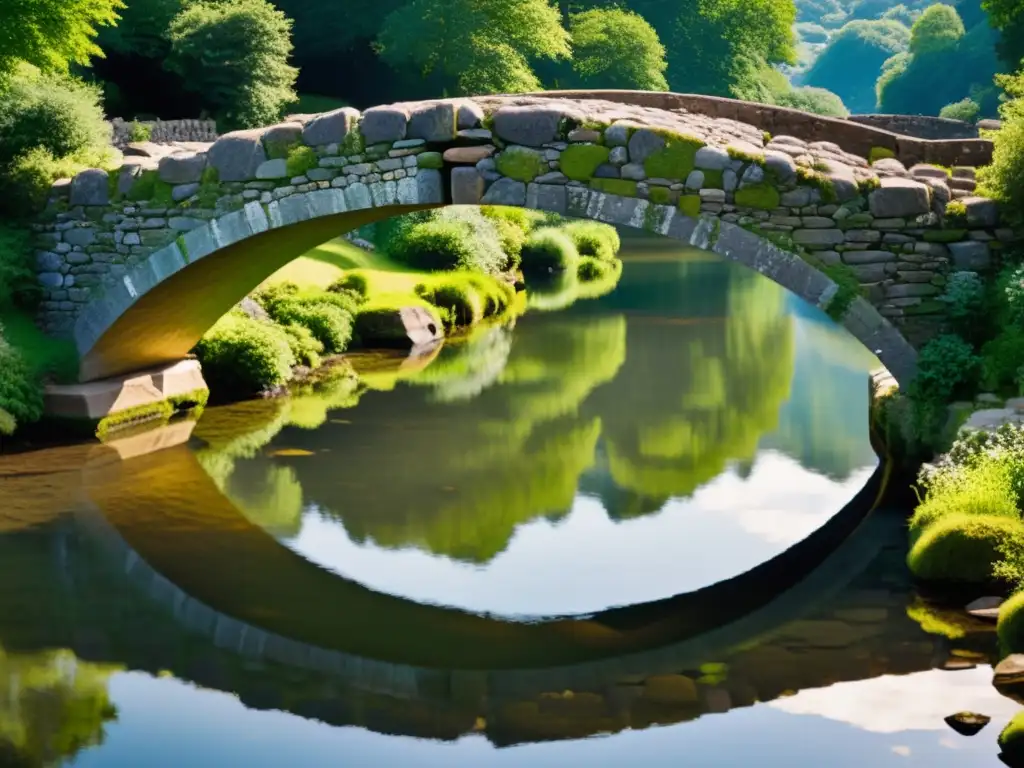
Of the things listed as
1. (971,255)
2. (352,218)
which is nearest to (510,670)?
(971,255)

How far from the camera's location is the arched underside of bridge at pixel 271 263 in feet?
42.9

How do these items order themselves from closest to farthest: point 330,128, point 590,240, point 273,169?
point 330,128
point 273,169
point 590,240

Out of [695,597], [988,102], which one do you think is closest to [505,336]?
[695,597]

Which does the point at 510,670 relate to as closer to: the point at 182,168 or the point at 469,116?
the point at 469,116

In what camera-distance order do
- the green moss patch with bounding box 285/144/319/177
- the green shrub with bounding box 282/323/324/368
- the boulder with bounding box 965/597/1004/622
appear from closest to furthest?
the boulder with bounding box 965/597/1004/622 → the green moss patch with bounding box 285/144/319/177 → the green shrub with bounding box 282/323/324/368

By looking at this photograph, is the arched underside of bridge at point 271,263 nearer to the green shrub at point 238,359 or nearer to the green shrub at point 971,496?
the green shrub at point 238,359

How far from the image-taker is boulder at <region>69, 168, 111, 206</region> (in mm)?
15320

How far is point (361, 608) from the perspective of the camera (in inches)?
422

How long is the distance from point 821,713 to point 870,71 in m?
146

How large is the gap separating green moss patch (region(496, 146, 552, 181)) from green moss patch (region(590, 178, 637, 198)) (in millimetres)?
553

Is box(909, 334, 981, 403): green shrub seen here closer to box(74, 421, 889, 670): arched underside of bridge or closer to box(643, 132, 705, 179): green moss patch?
box(74, 421, 889, 670): arched underside of bridge

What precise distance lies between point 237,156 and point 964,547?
799cm

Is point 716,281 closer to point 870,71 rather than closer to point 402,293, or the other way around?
point 402,293

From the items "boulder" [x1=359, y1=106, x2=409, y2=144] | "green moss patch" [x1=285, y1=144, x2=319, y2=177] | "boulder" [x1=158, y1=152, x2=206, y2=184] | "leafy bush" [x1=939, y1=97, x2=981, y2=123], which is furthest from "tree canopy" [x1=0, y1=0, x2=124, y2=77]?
"leafy bush" [x1=939, y1=97, x2=981, y2=123]
